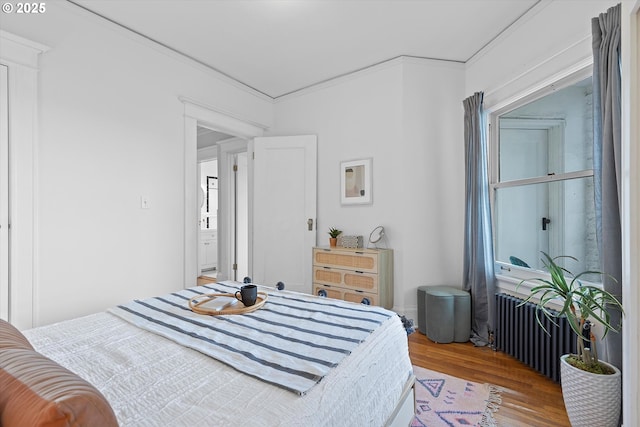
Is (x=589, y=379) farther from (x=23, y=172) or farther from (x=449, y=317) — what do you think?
(x=23, y=172)

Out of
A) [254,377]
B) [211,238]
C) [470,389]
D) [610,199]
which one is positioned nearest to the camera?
[254,377]

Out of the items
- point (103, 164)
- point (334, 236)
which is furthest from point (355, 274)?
point (103, 164)

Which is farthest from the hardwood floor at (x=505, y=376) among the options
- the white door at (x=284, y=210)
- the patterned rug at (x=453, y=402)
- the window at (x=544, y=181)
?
the white door at (x=284, y=210)

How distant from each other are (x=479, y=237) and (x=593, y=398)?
1.42 metres

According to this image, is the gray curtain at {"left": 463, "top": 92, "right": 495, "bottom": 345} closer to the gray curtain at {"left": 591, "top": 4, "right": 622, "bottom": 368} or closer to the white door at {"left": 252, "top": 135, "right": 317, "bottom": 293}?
the gray curtain at {"left": 591, "top": 4, "right": 622, "bottom": 368}

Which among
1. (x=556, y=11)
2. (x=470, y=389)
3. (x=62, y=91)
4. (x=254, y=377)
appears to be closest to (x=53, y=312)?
(x=62, y=91)

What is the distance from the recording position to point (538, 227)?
2.52 meters

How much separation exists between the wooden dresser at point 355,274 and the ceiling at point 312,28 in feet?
6.40

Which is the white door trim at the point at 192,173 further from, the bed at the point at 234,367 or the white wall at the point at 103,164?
the bed at the point at 234,367

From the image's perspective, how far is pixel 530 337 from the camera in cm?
218

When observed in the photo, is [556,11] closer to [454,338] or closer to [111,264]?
[454,338]

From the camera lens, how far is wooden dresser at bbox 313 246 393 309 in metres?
2.99

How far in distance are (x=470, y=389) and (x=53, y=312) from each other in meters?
2.83

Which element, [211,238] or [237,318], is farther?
[211,238]
